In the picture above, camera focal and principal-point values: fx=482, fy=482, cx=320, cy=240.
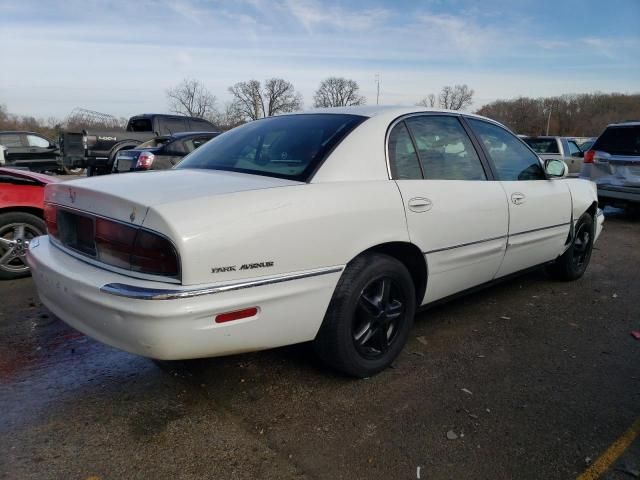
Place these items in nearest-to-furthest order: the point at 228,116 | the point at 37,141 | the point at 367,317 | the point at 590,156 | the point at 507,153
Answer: the point at 367,317, the point at 507,153, the point at 590,156, the point at 37,141, the point at 228,116

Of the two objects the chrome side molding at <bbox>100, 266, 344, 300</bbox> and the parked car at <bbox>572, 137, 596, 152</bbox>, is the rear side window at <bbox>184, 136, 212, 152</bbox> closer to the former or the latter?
the chrome side molding at <bbox>100, 266, 344, 300</bbox>

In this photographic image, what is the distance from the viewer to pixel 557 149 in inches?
518

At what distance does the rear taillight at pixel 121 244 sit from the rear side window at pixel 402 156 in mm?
1398

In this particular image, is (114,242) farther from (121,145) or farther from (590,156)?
(121,145)

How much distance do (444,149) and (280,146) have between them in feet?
3.74

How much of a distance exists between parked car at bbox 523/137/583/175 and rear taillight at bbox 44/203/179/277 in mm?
12591

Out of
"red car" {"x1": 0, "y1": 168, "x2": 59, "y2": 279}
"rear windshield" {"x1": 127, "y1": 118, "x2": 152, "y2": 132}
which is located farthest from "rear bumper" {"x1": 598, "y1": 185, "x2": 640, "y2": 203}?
"rear windshield" {"x1": 127, "y1": 118, "x2": 152, "y2": 132}

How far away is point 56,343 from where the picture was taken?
3.31m

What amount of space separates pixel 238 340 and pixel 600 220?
14.5 ft

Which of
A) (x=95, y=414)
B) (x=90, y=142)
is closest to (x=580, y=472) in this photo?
(x=95, y=414)

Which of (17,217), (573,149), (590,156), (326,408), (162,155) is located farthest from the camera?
(573,149)

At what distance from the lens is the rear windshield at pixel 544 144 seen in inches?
522

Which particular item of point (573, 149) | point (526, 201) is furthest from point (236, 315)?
point (573, 149)

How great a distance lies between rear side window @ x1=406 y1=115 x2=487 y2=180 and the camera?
10.2 ft
